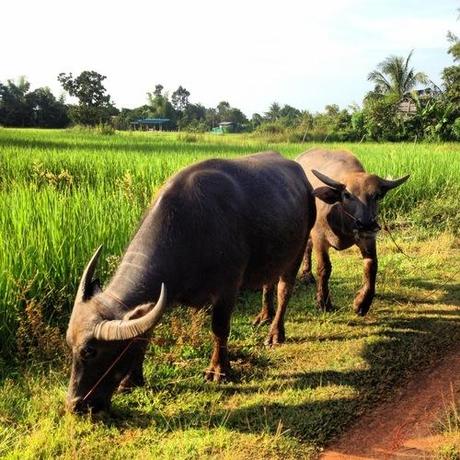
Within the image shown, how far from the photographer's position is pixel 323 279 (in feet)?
16.9

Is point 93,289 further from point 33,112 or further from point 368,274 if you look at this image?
point 33,112

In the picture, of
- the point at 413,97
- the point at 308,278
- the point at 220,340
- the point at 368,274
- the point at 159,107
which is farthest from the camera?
the point at 159,107

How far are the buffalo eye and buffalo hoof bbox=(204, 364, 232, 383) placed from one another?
1.17m

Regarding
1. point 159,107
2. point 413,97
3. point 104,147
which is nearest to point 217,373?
point 104,147

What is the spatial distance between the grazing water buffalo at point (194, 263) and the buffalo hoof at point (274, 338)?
0.01 meters

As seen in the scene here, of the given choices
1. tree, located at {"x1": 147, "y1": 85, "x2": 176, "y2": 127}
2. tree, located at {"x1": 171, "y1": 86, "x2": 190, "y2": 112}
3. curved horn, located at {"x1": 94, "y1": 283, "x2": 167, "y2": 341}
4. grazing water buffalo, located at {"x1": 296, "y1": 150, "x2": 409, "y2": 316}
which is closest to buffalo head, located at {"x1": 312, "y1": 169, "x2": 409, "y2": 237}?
grazing water buffalo, located at {"x1": 296, "y1": 150, "x2": 409, "y2": 316}

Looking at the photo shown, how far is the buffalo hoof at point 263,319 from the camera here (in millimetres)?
4828

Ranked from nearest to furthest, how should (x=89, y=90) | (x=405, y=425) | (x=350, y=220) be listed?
(x=405, y=425) → (x=350, y=220) → (x=89, y=90)

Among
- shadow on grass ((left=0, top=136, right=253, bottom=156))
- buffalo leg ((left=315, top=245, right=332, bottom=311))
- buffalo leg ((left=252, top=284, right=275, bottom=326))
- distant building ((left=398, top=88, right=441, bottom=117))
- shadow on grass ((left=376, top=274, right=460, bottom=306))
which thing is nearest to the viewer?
buffalo leg ((left=252, top=284, right=275, bottom=326))

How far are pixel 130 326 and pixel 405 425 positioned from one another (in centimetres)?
182

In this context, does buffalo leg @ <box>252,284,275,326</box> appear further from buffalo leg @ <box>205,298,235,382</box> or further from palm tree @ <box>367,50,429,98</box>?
palm tree @ <box>367,50,429,98</box>

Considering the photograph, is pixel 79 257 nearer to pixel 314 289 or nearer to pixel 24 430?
pixel 24 430

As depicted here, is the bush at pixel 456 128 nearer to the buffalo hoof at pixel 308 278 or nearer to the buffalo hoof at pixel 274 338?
the buffalo hoof at pixel 308 278

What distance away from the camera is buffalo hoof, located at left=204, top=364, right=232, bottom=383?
369 centimetres
